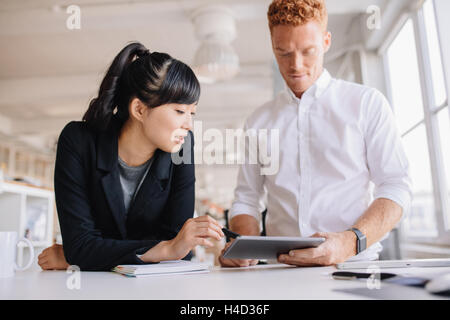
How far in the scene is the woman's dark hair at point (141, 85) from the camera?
1254 mm

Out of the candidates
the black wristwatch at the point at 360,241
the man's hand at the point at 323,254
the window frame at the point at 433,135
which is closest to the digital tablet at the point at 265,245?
the man's hand at the point at 323,254

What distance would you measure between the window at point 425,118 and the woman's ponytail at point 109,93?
6.86 feet

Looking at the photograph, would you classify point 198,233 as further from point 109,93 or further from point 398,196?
point 398,196

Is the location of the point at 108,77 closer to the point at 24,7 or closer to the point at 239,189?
the point at 239,189

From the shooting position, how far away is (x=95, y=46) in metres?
5.52

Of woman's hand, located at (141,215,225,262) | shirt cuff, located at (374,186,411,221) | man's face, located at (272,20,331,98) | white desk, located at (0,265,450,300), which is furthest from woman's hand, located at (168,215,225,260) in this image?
man's face, located at (272,20,331,98)

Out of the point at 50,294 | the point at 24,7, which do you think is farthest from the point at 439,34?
the point at 24,7

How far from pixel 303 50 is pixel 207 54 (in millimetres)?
2455

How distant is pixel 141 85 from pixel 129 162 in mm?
261

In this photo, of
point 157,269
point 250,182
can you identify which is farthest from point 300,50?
point 157,269

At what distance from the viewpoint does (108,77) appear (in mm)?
1312

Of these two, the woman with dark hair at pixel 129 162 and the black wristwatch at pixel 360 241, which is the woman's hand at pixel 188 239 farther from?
the black wristwatch at pixel 360 241

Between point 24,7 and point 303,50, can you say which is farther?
point 24,7

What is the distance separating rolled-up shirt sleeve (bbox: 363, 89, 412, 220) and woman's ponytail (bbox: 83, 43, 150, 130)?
0.84 meters
